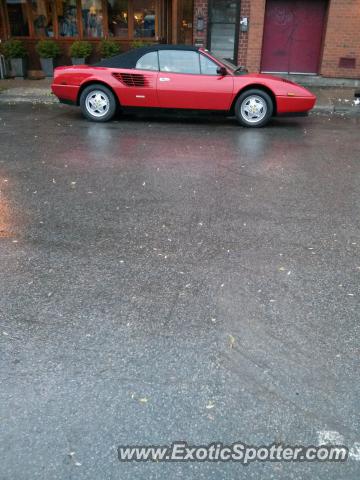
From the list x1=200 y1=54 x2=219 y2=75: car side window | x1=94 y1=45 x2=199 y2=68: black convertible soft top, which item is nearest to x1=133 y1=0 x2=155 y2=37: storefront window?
x1=94 y1=45 x2=199 y2=68: black convertible soft top

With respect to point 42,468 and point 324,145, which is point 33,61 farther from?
point 42,468

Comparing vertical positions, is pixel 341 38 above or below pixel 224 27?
below

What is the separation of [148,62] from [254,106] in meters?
2.30

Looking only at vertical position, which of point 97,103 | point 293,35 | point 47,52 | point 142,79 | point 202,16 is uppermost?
point 202,16

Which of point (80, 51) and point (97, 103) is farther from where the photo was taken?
point (80, 51)

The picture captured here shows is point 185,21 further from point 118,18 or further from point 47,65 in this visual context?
point 47,65

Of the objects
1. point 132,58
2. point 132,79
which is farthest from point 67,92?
point 132,58

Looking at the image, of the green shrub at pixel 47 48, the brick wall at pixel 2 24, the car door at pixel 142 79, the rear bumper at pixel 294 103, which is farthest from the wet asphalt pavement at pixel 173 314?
the brick wall at pixel 2 24

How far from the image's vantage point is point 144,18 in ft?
50.0

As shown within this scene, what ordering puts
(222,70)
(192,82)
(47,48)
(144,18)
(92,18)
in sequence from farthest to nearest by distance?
(92,18), (144,18), (47,48), (192,82), (222,70)

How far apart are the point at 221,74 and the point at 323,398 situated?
310 inches

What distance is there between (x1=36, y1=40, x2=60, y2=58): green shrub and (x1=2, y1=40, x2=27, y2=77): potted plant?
543 millimetres

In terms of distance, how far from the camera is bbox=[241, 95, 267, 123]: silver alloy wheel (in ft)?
31.6

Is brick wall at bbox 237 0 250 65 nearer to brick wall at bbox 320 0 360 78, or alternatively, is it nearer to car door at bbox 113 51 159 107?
brick wall at bbox 320 0 360 78
